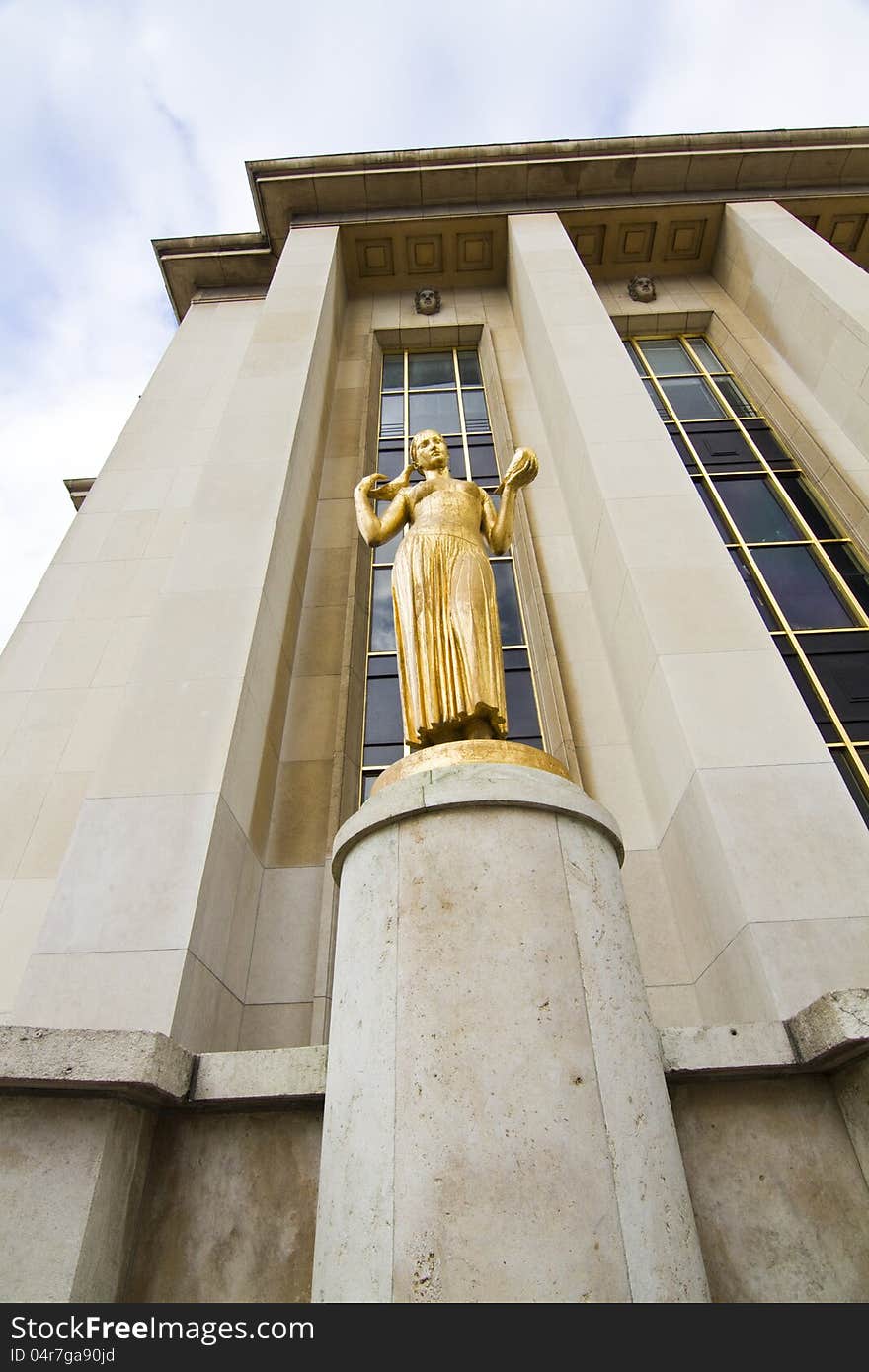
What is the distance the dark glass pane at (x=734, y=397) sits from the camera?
1281 cm

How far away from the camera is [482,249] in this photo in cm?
1485

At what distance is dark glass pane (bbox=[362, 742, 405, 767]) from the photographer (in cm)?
805

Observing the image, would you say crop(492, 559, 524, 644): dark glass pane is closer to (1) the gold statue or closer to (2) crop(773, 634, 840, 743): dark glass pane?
(1) the gold statue

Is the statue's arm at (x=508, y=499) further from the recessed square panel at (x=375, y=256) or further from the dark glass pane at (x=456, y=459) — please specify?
the recessed square panel at (x=375, y=256)

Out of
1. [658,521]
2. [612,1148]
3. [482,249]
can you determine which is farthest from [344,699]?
[482,249]

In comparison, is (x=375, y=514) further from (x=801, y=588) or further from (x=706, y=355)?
(x=706, y=355)

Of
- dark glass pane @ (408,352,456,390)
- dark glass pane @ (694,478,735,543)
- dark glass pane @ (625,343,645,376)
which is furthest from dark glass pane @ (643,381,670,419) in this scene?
dark glass pane @ (408,352,456,390)

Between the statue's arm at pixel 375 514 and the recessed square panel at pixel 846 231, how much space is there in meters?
14.8

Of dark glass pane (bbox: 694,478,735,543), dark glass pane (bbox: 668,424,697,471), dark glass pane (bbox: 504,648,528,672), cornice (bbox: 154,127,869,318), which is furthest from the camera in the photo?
cornice (bbox: 154,127,869,318)

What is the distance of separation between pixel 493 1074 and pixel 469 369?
1371 cm

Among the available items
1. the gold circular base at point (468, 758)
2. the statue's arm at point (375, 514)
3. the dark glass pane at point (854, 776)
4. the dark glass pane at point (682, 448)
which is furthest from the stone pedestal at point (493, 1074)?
the dark glass pane at point (682, 448)

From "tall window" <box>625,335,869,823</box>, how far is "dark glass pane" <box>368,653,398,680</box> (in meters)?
5.01

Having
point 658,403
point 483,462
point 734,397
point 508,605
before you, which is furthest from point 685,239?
point 508,605
